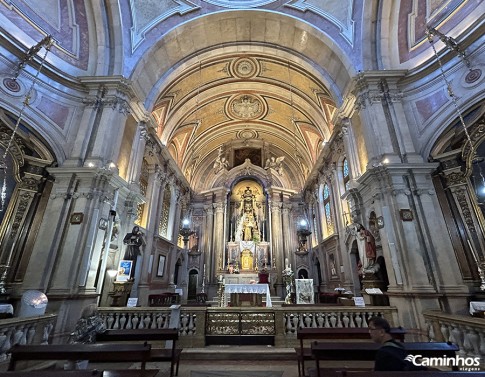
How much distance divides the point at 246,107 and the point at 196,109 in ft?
12.6

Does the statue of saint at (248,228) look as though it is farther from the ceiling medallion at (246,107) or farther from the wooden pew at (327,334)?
the wooden pew at (327,334)

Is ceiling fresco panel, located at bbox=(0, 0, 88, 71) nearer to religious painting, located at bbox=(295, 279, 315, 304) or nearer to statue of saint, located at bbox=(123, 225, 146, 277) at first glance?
statue of saint, located at bbox=(123, 225, 146, 277)

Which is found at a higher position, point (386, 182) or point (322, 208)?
point (322, 208)

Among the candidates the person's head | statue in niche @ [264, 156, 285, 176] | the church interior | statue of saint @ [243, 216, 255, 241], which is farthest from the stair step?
statue in niche @ [264, 156, 285, 176]

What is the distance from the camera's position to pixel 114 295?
772cm

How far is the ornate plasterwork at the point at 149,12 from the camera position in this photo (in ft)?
31.3

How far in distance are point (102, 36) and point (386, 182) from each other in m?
10.9

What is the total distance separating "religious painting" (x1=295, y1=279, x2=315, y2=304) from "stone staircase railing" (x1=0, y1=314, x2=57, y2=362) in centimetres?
744

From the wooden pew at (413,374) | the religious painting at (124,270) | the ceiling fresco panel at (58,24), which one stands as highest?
the ceiling fresco panel at (58,24)

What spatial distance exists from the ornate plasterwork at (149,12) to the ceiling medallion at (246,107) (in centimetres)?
624

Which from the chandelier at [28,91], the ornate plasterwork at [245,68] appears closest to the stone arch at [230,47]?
the ornate plasterwork at [245,68]

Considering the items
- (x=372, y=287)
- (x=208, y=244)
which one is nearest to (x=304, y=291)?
(x=372, y=287)

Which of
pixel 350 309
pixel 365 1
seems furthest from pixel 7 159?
pixel 365 1

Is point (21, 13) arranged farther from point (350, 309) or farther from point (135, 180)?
point (350, 309)
